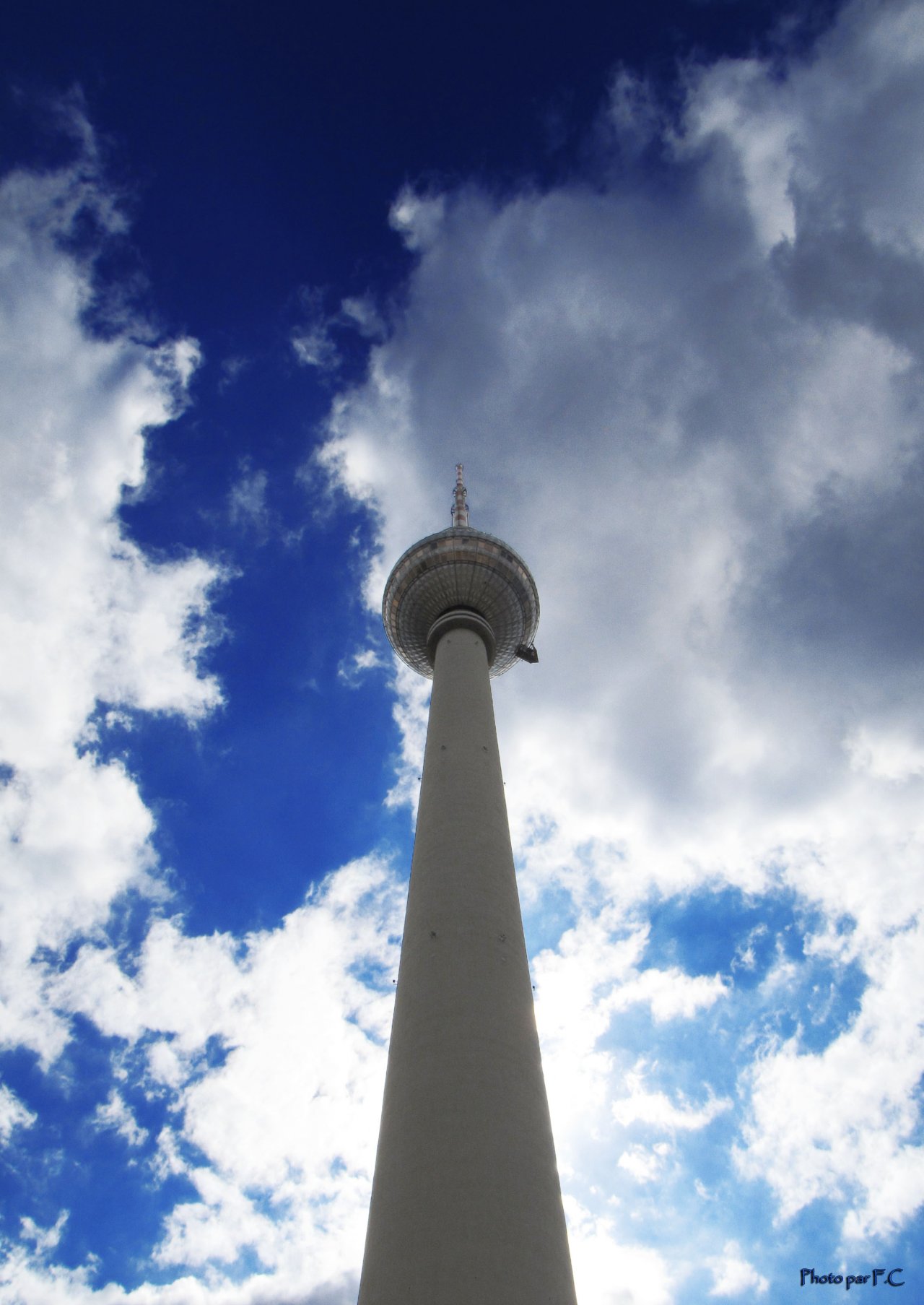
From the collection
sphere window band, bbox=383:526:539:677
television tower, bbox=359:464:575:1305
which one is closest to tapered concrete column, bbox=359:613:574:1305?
television tower, bbox=359:464:575:1305

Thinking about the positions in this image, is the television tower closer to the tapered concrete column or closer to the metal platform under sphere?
the tapered concrete column

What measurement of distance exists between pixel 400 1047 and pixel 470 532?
29364 millimetres

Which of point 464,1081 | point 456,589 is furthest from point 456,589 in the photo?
point 464,1081

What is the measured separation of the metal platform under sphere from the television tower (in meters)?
8.83

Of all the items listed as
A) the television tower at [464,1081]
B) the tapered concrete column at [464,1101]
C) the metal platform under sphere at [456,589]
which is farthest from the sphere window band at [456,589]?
the tapered concrete column at [464,1101]

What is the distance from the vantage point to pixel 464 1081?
72.7 feet

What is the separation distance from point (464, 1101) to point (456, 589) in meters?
28.4

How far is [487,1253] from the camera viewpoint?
736 inches

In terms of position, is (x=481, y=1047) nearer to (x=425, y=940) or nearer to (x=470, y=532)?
(x=425, y=940)

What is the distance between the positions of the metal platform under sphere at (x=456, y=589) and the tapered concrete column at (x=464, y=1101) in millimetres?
15137

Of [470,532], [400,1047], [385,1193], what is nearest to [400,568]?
[470,532]

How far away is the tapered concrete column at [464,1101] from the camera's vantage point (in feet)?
61.7

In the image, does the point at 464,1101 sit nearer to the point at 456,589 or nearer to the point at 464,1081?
the point at 464,1081

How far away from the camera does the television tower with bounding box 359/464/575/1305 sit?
18.9 meters
